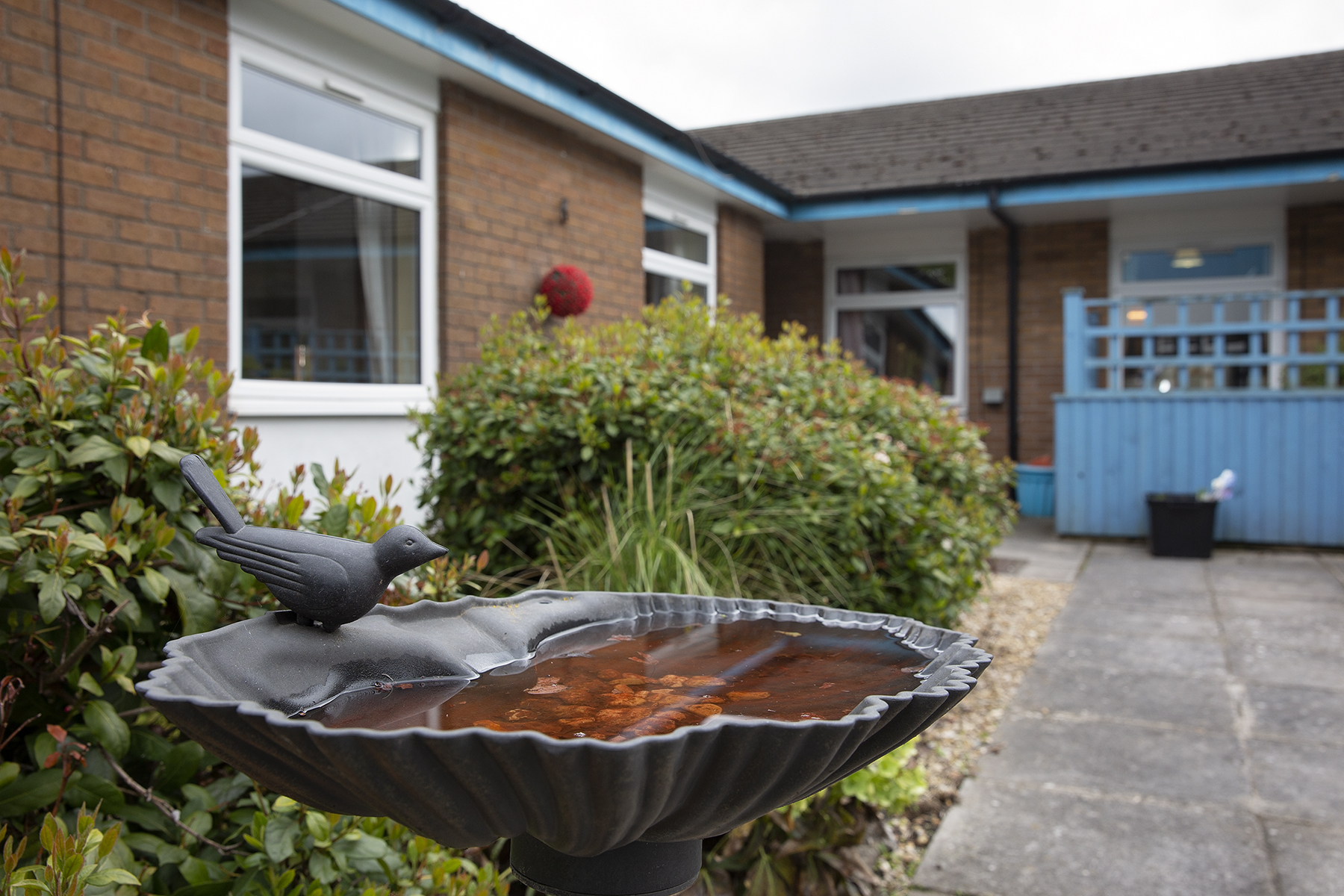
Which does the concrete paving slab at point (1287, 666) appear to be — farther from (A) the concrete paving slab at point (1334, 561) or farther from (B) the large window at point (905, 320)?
(B) the large window at point (905, 320)

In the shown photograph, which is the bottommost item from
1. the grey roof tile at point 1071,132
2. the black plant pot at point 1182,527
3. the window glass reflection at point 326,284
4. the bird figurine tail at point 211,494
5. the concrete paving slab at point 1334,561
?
the concrete paving slab at point 1334,561

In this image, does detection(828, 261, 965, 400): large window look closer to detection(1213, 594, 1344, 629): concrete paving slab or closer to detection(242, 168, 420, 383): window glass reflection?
detection(1213, 594, 1344, 629): concrete paving slab

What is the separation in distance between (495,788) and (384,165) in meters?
5.40

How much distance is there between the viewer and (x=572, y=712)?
112 cm

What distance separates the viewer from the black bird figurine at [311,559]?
1098 millimetres

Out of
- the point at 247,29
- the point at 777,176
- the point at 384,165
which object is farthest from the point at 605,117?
the point at 777,176

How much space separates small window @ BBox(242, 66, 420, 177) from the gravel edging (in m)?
4.27

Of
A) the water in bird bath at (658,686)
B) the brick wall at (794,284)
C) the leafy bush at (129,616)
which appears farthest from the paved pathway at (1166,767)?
the brick wall at (794,284)

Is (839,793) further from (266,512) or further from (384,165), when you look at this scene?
(384,165)

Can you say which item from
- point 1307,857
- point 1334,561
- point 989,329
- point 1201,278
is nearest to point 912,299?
point 989,329

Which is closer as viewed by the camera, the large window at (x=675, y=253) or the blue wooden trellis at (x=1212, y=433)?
the blue wooden trellis at (x=1212, y=433)

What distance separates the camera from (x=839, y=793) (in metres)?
2.44

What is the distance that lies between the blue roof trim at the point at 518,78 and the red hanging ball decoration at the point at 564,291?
112cm

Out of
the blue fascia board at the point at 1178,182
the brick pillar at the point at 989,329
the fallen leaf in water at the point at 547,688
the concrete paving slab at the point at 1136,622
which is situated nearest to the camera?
the fallen leaf in water at the point at 547,688
